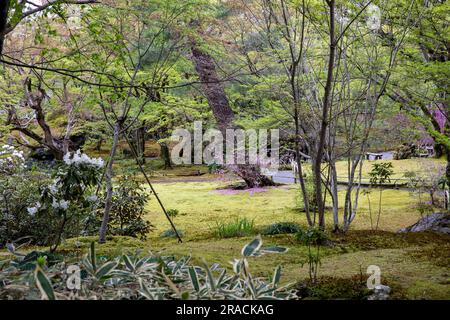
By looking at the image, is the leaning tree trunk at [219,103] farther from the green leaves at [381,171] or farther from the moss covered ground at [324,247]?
the green leaves at [381,171]

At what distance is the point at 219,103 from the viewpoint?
8641 mm

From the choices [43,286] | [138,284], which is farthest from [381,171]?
[43,286]

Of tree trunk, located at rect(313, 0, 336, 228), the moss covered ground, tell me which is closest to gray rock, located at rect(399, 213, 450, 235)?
the moss covered ground

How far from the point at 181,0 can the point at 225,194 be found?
207 inches

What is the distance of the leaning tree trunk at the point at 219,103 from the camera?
306 inches

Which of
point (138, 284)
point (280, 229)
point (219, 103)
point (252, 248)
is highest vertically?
point (219, 103)

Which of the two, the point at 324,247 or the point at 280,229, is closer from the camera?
the point at 324,247

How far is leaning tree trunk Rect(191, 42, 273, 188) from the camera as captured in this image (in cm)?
778

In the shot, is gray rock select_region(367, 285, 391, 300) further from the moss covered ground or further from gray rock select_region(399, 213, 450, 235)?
gray rock select_region(399, 213, 450, 235)

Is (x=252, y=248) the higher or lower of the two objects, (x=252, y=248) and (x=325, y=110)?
the lower

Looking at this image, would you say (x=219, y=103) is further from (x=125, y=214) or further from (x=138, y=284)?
(x=138, y=284)

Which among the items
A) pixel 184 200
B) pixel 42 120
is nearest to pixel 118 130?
pixel 184 200

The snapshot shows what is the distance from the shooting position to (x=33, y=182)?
472cm

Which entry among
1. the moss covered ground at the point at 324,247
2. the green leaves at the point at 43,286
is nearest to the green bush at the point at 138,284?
the green leaves at the point at 43,286
